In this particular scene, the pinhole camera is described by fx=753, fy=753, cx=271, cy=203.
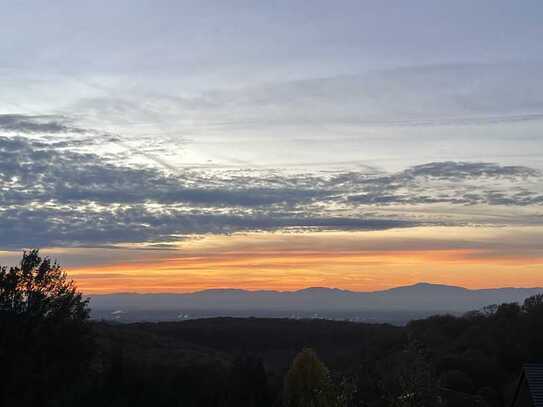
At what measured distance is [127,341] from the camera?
7069 centimetres

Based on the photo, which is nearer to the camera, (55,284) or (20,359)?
(20,359)

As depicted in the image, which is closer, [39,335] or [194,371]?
[39,335]

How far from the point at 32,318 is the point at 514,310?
49.9 metres

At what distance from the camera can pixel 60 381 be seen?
35.3 metres

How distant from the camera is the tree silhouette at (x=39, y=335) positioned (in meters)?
33.9

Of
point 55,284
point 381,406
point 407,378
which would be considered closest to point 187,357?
point 55,284

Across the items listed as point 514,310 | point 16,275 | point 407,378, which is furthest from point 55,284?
point 514,310

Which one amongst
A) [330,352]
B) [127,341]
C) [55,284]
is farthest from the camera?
[330,352]

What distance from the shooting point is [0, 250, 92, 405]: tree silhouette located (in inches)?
1335

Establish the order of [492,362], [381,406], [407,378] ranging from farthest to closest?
[492,362] → [381,406] → [407,378]

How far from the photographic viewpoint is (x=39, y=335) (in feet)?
115

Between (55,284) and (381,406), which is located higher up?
(55,284)

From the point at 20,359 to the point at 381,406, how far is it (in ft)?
53.3

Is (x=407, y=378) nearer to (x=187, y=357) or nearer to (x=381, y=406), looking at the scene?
(x=381, y=406)
